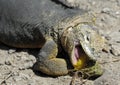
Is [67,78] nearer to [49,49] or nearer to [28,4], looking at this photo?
[49,49]

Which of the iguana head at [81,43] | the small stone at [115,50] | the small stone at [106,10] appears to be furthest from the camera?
the small stone at [106,10]

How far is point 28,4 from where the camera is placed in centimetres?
548

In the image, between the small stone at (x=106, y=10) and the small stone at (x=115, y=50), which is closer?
the small stone at (x=115, y=50)

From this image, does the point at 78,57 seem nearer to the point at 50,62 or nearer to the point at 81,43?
the point at 81,43

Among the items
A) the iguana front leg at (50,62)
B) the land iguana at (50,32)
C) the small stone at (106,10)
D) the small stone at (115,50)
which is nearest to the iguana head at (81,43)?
the land iguana at (50,32)

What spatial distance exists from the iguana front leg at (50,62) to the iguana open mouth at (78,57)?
0.43 ft

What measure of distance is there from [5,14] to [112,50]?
4.61 feet

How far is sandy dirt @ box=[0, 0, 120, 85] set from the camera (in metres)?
4.88

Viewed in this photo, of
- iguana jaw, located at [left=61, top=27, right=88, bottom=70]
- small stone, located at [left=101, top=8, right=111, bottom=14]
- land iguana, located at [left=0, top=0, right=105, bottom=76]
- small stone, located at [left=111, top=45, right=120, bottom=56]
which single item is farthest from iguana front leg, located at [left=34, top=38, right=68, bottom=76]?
small stone, located at [left=101, top=8, right=111, bottom=14]

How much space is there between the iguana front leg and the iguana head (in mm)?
123

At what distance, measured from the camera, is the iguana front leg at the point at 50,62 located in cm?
492

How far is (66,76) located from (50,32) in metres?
0.58

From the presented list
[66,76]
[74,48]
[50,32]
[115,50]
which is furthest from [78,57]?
[115,50]

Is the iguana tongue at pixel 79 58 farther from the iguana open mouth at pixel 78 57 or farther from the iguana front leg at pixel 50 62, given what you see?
the iguana front leg at pixel 50 62
